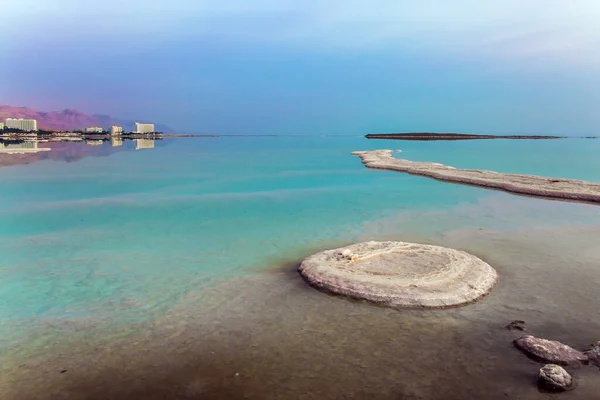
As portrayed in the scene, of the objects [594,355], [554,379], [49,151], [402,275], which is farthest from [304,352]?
[49,151]

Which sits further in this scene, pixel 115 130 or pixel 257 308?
pixel 115 130

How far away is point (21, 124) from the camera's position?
518 feet

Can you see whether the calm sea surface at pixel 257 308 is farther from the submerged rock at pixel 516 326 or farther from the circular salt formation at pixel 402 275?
the circular salt formation at pixel 402 275

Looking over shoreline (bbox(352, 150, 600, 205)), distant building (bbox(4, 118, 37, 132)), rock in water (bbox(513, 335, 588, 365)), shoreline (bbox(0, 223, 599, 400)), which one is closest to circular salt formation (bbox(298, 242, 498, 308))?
shoreline (bbox(0, 223, 599, 400))

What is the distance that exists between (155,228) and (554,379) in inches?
565

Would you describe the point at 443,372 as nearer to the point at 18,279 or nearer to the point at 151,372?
the point at 151,372

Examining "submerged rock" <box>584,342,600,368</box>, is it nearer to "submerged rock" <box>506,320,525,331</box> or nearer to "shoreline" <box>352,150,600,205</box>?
"submerged rock" <box>506,320,525,331</box>

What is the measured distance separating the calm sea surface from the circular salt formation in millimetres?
350

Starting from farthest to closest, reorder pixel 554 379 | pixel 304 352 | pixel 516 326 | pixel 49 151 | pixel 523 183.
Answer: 1. pixel 49 151
2. pixel 523 183
3. pixel 516 326
4. pixel 304 352
5. pixel 554 379

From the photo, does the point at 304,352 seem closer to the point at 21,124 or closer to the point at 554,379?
the point at 554,379

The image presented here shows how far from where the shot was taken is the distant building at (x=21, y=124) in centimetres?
15600

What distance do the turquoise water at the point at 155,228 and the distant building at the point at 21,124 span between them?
14584 cm

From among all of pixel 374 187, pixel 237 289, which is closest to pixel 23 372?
pixel 237 289

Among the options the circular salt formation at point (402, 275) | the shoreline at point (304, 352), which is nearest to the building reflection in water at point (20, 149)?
the circular salt formation at point (402, 275)
